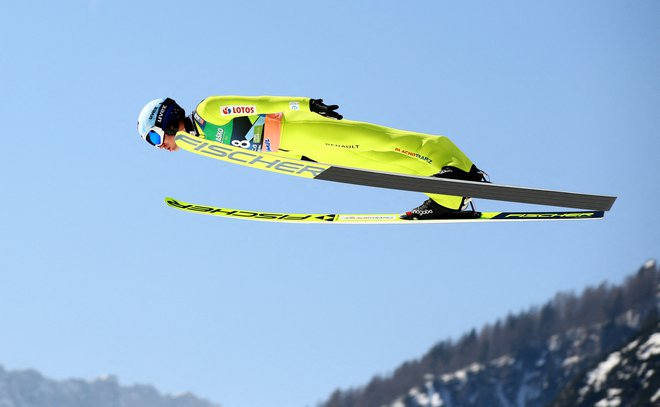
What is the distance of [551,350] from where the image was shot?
185 ft

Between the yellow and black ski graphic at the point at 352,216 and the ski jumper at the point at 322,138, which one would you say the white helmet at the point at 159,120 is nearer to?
the ski jumper at the point at 322,138

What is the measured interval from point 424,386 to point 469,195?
54.8 metres

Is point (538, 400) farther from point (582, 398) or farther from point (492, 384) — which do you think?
point (582, 398)

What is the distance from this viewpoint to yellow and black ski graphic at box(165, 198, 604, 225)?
984cm

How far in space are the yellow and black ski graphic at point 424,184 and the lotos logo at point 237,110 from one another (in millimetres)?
561

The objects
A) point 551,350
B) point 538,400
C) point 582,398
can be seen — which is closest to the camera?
point 582,398

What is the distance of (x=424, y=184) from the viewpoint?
28.5 ft

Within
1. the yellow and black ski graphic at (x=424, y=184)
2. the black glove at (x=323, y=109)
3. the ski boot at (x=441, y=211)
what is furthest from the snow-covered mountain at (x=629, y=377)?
the black glove at (x=323, y=109)

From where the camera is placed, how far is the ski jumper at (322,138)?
9180 millimetres

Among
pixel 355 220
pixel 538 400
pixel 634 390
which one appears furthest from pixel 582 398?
pixel 355 220

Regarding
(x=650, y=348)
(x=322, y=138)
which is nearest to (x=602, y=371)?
(x=650, y=348)

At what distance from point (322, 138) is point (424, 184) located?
4.05 feet

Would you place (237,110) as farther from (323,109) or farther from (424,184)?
(424,184)

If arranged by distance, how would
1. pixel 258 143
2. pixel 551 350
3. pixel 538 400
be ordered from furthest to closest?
pixel 538 400
pixel 551 350
pixel 258 143
